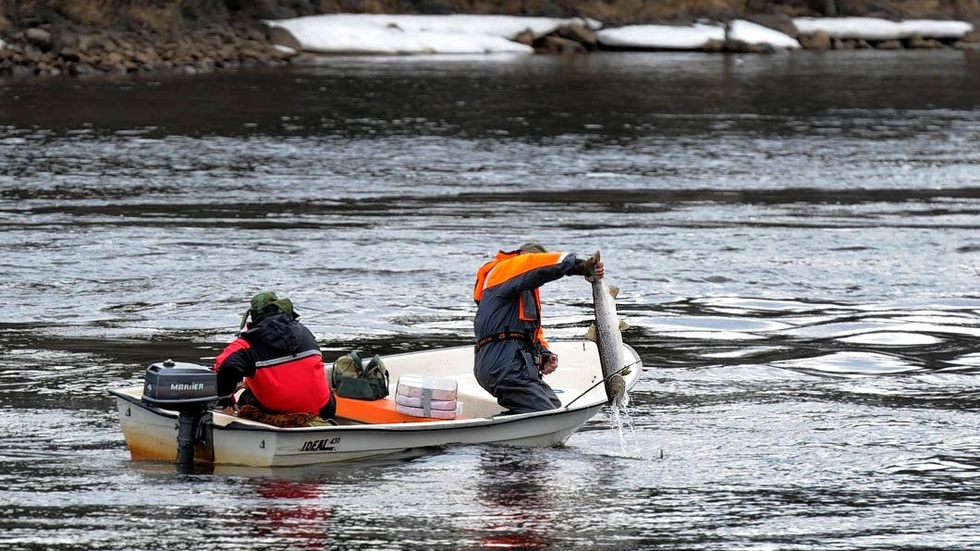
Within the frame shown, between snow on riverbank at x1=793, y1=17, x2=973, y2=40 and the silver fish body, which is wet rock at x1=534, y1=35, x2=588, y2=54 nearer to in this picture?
snow on riverbank at x1=793, y1=17, x2=973, y2=40

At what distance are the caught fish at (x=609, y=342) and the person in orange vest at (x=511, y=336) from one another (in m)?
0.41

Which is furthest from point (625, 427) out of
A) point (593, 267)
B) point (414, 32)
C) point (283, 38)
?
point (414, 32)

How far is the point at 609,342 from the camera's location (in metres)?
10.8

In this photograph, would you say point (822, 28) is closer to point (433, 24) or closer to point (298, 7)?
point (433, 24)

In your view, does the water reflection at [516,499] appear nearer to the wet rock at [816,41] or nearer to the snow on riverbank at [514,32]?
the snow on riverbank at [514,32]

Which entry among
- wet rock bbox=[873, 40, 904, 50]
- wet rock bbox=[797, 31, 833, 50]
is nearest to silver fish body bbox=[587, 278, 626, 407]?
wet rock bbox=[797, 31, 833, 50]

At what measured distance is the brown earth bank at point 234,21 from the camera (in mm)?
49656

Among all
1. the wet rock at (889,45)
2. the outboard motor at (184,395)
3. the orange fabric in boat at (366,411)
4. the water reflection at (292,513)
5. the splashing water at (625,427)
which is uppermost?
the wet rock at (889,45)

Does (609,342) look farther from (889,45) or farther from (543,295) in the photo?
(889,45)

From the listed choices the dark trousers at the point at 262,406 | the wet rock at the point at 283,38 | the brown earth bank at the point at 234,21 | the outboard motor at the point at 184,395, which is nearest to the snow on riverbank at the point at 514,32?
the wet rock at the point at 283,38

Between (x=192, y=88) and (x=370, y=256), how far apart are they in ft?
84.5

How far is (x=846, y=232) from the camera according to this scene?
21.4 meters

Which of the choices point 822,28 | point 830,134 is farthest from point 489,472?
point 822,28

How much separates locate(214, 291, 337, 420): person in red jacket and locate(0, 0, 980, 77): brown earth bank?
38.3 m
